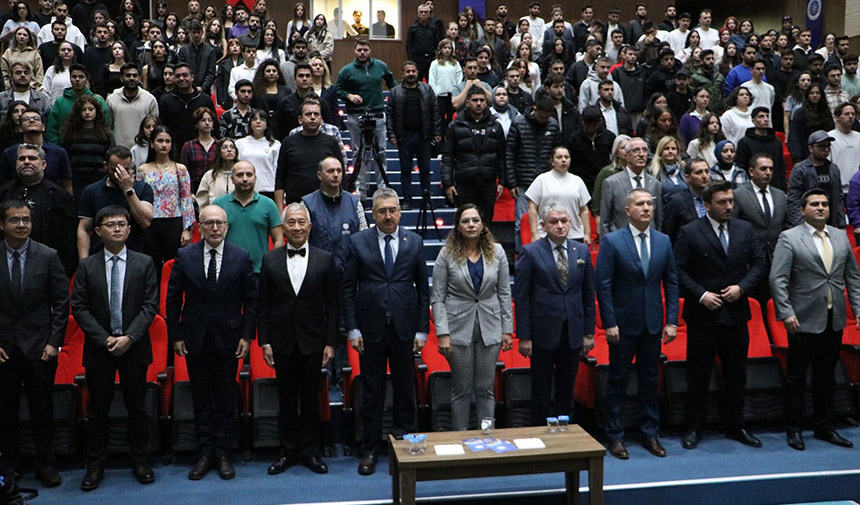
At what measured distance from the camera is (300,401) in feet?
15.3

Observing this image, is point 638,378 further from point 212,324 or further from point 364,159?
point 364,159

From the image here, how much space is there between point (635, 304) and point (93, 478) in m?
3.08

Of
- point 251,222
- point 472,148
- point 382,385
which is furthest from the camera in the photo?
point 472,148

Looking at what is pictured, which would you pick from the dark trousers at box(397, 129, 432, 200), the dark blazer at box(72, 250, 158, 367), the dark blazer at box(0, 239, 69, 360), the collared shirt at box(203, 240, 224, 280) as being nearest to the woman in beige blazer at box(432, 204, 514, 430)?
the collared shirt at box(203, 240, 224, 280)

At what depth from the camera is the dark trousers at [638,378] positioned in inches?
187

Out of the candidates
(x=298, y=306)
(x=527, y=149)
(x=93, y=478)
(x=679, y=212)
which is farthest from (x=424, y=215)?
(x=93, y=478)

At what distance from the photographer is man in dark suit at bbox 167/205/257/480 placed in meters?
4.48

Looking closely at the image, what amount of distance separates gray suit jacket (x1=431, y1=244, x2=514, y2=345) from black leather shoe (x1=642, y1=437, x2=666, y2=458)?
1105 mm

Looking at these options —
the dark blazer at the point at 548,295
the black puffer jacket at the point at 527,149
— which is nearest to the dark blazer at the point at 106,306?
the dark blazer at the point at 548,295

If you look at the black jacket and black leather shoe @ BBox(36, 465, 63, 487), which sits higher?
the black jacket

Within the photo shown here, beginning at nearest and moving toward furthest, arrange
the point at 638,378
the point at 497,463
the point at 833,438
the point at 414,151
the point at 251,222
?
1. the point at 497,463
2. the point at 638,378
3. the point at 833,438
4. the point at 251,222
5. the point at 414,151

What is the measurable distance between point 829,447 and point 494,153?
3.26m

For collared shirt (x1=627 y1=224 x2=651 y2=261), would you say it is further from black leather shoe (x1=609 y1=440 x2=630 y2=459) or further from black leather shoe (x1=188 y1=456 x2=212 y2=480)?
black leather shoe (x1=188 y1=456 x2=212 y2=480)

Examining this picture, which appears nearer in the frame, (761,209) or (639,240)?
(639,240)
